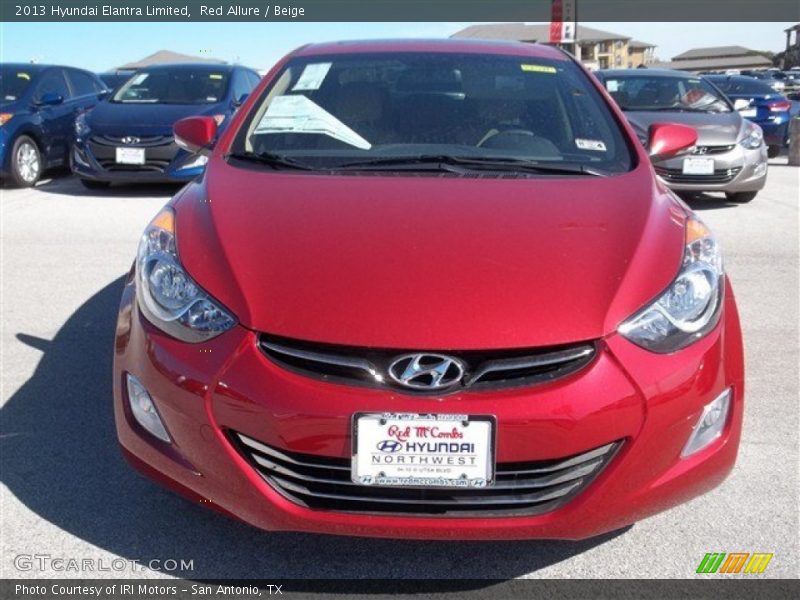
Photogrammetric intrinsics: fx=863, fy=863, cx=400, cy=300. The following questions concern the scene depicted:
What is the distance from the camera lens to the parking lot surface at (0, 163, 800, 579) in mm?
2502

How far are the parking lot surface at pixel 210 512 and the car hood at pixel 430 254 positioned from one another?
0.76m

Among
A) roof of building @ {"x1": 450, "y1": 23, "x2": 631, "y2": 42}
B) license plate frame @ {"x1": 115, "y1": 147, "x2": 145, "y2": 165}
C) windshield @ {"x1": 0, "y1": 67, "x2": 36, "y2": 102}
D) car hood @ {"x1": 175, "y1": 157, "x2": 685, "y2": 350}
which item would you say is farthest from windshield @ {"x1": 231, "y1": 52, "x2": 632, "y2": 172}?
roof of building @ {"x1": 450, "y1": 23, "x2": 631, "y2": 42}

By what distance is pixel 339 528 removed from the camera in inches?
86.0

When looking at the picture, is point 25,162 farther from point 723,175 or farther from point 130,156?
point 723,175

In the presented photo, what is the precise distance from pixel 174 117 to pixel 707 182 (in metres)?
5.58

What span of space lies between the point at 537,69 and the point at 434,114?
60 centimetres

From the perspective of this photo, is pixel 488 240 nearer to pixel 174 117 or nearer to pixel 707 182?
pixel 707 182

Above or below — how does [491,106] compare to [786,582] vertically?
above

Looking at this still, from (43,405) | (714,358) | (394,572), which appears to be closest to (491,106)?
(714,358)

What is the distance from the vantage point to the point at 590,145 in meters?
3.22

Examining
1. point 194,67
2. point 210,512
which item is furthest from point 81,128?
point 210,512

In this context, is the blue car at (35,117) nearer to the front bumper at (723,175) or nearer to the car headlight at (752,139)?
the front bumper at (723,175)

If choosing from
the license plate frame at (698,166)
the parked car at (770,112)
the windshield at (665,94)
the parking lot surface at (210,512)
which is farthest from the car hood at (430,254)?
the parked car at (770,112)

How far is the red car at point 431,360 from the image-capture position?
211 centimetres
